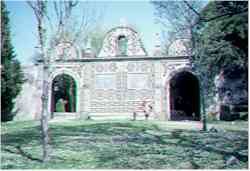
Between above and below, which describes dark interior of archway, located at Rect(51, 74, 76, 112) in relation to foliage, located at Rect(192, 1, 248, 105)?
below

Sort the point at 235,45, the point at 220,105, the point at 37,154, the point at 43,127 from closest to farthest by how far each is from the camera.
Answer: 1. the point at 43,127
2. the point at 37,154
3. the point at 235,45
4. the point at 220,105

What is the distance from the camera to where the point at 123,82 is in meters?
20.5

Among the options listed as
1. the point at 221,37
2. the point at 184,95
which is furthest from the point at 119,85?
the point at 221,37

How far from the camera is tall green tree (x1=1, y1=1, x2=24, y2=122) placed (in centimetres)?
1980

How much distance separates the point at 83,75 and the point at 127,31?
177 inches

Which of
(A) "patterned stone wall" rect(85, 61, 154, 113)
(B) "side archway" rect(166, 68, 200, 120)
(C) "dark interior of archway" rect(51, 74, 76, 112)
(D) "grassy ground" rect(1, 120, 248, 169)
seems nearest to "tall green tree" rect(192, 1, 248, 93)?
(D) "grassy ground" rect(1, 120, 248, 169)

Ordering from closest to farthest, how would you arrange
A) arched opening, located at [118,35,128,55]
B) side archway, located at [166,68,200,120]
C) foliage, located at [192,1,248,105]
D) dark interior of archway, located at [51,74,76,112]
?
foliage, located at [192,1,248,105] → arched opening, located at [118,35,128,55] → side archway, located at [166,68,200,120] → dark interior of archway, located at [51,74,76,112]

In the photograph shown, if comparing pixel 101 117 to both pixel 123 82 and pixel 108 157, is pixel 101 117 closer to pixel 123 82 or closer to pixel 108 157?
pixel 123 82

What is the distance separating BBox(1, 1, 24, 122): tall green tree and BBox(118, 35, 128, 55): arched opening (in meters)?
7.38

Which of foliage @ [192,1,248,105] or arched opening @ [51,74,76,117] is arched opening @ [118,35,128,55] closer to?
arched opening @ [51,74,76,117]

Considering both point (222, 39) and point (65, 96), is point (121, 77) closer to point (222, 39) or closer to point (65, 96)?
point (222, 39)

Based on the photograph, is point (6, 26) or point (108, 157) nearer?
point (108, 157)

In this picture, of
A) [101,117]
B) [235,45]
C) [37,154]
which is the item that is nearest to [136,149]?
[37,154]

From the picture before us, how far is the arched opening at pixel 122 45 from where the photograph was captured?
69.0ft
